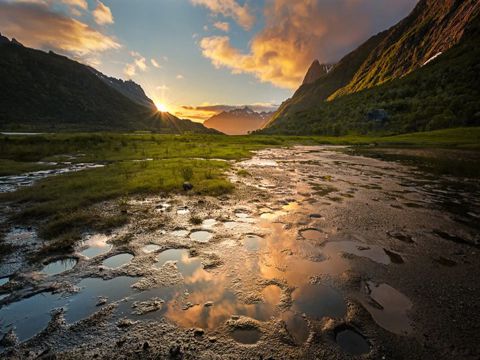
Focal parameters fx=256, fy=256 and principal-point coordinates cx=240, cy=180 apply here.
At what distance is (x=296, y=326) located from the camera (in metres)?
4.61

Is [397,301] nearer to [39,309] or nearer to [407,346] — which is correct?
[407,346]

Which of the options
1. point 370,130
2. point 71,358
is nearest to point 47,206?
point 71,358

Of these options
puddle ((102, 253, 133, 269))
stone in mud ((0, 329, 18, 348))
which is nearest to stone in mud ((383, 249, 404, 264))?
puddle ((102, 253, 133, 269))

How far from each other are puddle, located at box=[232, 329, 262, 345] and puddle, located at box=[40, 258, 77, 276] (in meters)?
4.95

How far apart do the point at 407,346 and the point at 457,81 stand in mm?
134974

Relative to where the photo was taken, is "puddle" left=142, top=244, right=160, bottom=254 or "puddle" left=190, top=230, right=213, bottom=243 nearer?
"puddle" left=142, top=244, right=160, bottom=254

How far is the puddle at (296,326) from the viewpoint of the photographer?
4315 mm

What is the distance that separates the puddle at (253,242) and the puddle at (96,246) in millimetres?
4215

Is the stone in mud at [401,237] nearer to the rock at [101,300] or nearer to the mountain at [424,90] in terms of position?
the rock at [101,300]

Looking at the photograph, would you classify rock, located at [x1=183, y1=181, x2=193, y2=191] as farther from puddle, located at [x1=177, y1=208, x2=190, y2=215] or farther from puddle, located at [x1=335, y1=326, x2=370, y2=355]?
puddle, located at [x1=335, y1=326, x2=370, y2=355]

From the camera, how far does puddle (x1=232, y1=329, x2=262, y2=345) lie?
427 cm

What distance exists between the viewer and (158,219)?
33.3 feet

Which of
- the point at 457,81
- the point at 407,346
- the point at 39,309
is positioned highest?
the point at 457,81

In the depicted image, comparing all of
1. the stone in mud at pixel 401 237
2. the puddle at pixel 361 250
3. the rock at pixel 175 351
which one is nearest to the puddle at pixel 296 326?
the rock at pixel 175 351
